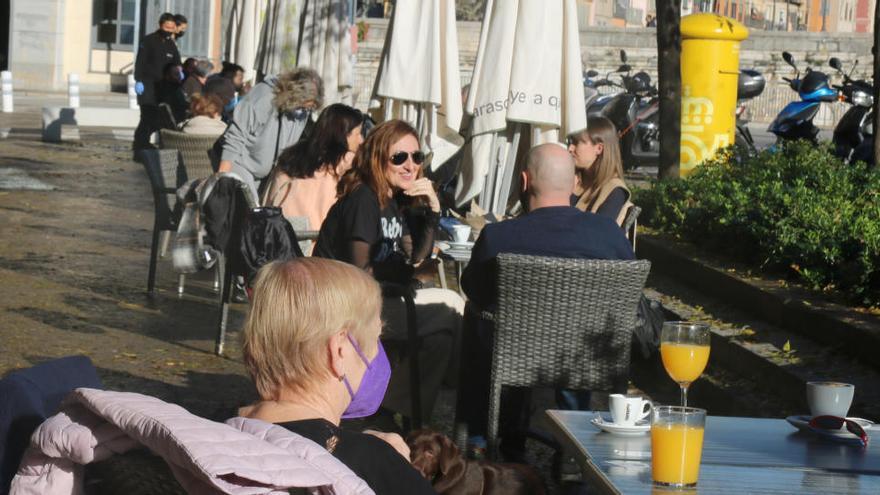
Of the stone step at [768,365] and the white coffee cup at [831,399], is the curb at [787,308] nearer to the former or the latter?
the stone step at [768,365]

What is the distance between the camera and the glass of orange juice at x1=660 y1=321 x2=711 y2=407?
3967 mm

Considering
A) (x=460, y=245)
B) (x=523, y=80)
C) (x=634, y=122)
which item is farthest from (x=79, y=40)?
(x=460, y=245)

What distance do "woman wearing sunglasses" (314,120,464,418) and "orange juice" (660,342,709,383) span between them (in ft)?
7.16

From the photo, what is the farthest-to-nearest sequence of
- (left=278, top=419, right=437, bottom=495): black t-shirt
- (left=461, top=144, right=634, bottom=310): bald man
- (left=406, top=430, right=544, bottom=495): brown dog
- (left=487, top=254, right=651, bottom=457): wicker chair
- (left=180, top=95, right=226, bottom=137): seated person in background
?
(left=180, top=95, right=226, bottom=137): seated person in background < (left=461, top=144, right=634, bottom=310): bald man < (left=487, top=254, right=651, bottom=457): wicker chair < (left=406, top=430, right=544, bottom=495): brown dog < (left=278, top=419, right=437, bottom=495): black t-shirt

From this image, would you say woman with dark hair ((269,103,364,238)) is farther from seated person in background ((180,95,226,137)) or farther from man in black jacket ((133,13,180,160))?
man in black jacket ((133,13,180,160))

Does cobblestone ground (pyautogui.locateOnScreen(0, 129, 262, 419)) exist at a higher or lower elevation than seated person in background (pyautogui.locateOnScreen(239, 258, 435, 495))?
lower

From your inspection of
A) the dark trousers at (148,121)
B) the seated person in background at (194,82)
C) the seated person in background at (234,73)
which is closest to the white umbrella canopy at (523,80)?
the seated person in background at (234,73)

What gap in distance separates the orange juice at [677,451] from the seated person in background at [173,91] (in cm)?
1558

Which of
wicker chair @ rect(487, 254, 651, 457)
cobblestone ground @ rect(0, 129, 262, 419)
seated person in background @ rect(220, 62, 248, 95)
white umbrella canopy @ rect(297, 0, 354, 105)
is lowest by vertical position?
cobblestone ground @ rect(0, 129, 262, 419)

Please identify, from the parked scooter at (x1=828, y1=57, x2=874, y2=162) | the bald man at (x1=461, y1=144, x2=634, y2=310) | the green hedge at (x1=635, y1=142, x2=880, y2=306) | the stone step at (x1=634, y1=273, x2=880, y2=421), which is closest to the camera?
the bald man at (x1=461, y1=144, x2=634, y2=310)

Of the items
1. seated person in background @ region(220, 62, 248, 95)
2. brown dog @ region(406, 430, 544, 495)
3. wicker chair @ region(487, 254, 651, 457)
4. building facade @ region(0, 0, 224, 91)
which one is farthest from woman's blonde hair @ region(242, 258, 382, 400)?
building facade @ region(0, 0, 224, 91)

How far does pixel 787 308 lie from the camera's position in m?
7.07

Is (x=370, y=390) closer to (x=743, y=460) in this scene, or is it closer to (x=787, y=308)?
(x=743, y=460)

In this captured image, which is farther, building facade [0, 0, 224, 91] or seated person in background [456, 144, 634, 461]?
building facade [0, 0, 224, 91]
